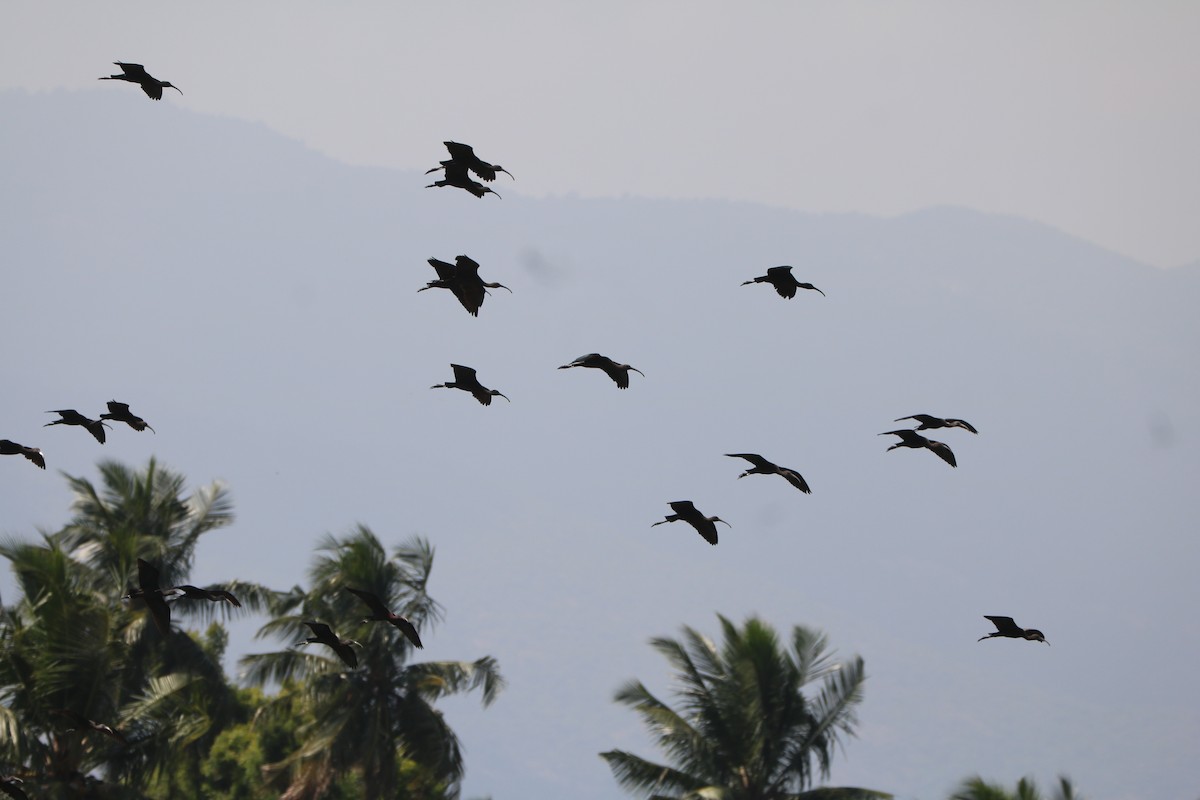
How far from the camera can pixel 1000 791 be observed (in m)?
23.4

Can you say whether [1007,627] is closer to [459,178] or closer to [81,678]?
[459,178]

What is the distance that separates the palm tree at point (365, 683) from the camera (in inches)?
1248

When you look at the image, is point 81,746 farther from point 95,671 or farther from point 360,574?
point 360,574

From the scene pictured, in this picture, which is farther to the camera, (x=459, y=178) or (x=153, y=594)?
(x=459, y=178)

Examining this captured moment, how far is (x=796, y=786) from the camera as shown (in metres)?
29.4

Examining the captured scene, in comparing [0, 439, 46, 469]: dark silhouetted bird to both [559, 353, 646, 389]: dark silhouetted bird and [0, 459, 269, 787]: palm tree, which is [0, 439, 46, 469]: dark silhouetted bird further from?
[0, 459, 269, 787]: palm tree

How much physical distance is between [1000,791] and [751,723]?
6500 mm

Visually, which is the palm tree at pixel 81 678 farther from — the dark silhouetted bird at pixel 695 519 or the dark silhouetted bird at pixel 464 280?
the dark silhouetted bird at pixel 695 519

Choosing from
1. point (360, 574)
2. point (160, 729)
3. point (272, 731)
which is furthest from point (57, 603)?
point (272, 731)

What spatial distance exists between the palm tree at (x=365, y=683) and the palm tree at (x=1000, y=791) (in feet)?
35.5

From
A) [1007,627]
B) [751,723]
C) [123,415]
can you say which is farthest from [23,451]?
[751,723]

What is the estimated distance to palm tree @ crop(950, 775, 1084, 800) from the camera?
23375mm

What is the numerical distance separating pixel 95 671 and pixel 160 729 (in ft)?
6.66

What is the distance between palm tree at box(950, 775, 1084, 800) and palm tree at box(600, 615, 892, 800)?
14.6 feet
